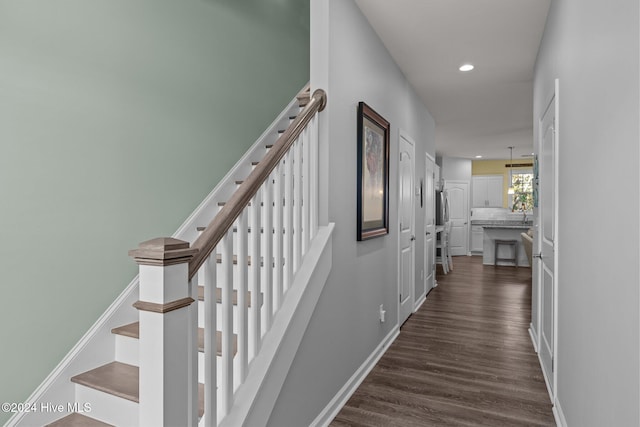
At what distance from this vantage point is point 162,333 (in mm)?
1135

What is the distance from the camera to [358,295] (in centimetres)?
286

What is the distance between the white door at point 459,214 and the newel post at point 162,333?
10.4 metres

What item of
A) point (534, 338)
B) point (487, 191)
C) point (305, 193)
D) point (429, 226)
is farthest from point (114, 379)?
point (487, 191)

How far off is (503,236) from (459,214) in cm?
219

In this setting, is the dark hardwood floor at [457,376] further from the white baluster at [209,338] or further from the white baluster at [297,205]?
the white baluster at [209,338]

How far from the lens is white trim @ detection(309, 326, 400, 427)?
2.30 metres

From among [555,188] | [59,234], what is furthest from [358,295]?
[59,234]

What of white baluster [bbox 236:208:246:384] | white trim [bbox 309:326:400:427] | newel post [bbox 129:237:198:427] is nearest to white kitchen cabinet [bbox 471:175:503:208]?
white trim [bbox 309:326:400:427]

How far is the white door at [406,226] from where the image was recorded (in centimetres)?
408

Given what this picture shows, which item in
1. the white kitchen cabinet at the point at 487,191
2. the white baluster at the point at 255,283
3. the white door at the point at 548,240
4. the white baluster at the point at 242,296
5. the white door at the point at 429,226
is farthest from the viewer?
the white kitchen cabinet at the point at 487,191

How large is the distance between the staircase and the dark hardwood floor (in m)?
1.00

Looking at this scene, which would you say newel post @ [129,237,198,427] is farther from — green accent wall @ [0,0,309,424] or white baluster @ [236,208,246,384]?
green accent wall @ [0,0,309,424]

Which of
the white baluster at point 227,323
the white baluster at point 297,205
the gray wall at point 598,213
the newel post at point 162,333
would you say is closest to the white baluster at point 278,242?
the white baluster at point 297,205

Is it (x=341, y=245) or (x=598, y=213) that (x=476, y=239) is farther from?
(x=598, y=213)
